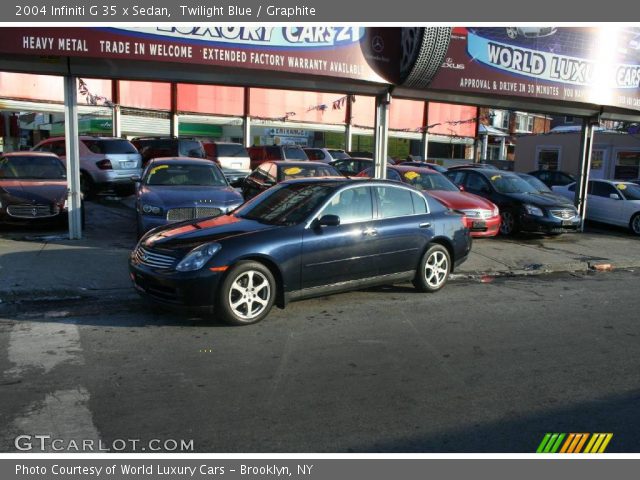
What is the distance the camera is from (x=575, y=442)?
3609 millimetres

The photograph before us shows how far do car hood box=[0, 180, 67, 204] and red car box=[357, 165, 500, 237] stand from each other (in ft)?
21.3

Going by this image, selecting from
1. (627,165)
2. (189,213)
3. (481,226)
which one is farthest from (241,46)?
(627,165)

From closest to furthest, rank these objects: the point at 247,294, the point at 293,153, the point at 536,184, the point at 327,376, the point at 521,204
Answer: the point at 327,376 < the point at 247,294 < the point at 521,204 < the point at 536,184 < the point at 293,153

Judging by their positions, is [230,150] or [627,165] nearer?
[230,150]

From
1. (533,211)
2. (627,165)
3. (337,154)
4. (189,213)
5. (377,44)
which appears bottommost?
(533,211)

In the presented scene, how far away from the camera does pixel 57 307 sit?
6.54 m

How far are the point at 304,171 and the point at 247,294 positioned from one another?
674 centimetres

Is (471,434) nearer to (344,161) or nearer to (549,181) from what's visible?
(344,161)

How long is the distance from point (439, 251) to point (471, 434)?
162 inches

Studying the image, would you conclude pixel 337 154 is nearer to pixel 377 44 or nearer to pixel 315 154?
pixel 315 154

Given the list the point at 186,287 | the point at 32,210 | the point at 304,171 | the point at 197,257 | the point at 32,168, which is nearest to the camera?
the point at 186,287

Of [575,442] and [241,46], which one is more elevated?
[241,46]

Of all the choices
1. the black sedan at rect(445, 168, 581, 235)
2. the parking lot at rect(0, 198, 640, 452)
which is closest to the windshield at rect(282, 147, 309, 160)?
the black sedan at rect(445, 168, 581, 235)

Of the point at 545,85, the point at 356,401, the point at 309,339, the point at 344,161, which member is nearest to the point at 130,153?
the point at 344,161
